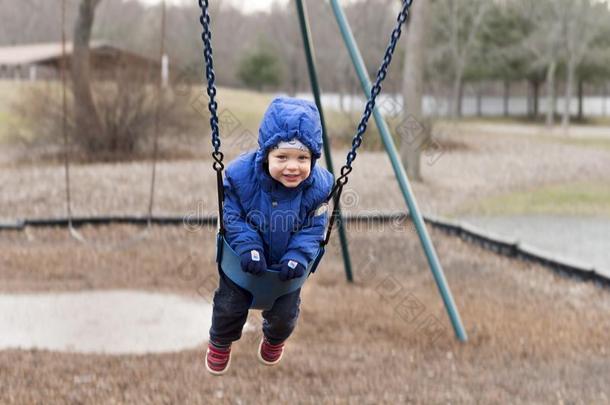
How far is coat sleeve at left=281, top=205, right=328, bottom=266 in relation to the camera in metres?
2.58

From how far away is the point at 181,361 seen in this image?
4.64 metres

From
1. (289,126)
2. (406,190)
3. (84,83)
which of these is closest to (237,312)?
(289,126)

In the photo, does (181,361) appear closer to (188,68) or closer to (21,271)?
(21,271)

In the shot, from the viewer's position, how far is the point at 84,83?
13984 mm

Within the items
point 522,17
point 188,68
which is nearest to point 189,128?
point 188,68

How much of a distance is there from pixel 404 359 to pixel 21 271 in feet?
12.9

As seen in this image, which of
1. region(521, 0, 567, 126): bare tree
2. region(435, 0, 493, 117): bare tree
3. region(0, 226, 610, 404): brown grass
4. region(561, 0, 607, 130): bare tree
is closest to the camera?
region(0, 226, 610, 404): brown grass

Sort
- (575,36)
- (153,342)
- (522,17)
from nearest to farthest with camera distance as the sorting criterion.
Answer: (153,342) < (575,36) < (522,17)

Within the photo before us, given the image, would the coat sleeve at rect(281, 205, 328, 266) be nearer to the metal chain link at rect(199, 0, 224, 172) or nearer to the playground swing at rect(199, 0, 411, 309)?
the playground swing at rect(199, 0, 411, 309)

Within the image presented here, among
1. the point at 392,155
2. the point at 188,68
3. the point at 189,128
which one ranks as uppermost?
the point at 392,155

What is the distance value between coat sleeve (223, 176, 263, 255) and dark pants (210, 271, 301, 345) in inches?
8.9

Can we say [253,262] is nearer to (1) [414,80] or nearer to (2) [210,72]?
(2) [210,72]

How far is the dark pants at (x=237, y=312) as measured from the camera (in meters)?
2.74

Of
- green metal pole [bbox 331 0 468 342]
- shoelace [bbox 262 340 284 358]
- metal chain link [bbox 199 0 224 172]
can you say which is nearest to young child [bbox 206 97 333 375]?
metal chain link [bbox 199 0 224 172]
